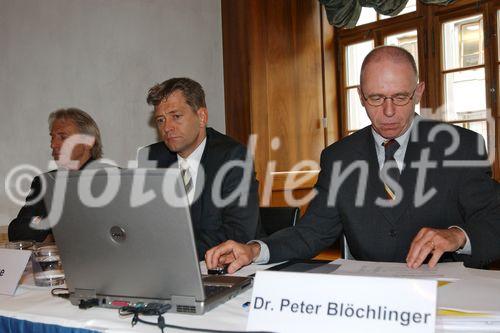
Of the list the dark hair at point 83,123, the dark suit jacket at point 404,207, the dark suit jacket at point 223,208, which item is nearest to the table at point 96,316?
the dark suit jacket at point 404,207

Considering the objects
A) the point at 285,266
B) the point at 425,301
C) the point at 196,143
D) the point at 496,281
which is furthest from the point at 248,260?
the point at 196,143

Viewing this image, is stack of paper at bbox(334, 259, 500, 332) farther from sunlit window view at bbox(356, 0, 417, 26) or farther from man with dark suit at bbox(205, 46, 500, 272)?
sunlit window view at bbox(356, 0, 417, 26)

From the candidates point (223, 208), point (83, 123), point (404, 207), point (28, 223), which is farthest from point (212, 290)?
point (83, 123)

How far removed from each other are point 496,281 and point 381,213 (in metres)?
0.56

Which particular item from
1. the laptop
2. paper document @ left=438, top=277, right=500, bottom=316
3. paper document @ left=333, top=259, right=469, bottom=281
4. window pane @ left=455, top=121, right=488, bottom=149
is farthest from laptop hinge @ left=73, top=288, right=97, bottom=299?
window pane @ left=455, top=121, right=488, bottom=149

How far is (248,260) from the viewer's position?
1.65 m

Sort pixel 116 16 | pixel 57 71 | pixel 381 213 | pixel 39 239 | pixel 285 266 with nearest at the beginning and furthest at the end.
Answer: pixel 285 266 → pixel 381 213 → pixel 39 239 → pixel 57 71 → pixel 116 16

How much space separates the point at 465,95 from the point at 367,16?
1340 millimetres

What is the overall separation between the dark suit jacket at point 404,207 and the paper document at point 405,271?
213 mm

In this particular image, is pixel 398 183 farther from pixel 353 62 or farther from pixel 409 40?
pixel 353 62

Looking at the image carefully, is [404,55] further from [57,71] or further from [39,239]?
[57,71]

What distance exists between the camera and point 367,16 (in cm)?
566

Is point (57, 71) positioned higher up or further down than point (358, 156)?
higher up

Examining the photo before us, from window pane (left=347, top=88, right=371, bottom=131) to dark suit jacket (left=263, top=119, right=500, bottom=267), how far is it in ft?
12.7
